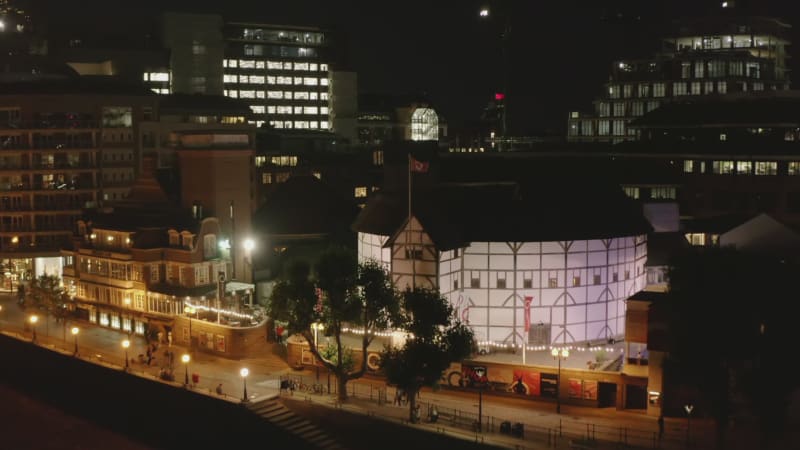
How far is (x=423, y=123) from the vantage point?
193 m

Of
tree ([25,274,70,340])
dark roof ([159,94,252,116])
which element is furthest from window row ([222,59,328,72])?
tree ([25,274,70,340])

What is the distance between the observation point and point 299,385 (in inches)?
2430

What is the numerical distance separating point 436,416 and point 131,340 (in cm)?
3126

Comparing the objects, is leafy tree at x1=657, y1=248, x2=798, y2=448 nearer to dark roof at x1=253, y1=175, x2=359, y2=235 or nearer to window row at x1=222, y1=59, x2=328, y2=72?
dark roof at x1=253, y1=175, x2=359, y2=235

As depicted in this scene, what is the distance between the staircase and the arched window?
442ft

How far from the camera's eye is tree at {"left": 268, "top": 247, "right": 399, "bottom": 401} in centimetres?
5922

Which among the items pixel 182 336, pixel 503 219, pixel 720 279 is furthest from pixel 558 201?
pixel 182 336

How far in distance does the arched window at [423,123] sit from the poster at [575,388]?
437 ft

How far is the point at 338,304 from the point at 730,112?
65470mm

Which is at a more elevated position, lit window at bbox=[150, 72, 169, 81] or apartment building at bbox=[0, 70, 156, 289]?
lit window at bbox=[150, 72, 169, 81]

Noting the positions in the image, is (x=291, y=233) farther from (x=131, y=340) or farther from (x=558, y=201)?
(x=558, y=201)

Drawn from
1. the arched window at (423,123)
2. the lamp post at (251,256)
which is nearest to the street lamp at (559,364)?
the lamp post at (251,256)

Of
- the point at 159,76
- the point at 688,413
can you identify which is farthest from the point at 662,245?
the point at 159,76

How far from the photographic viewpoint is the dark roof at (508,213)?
67.2 m
